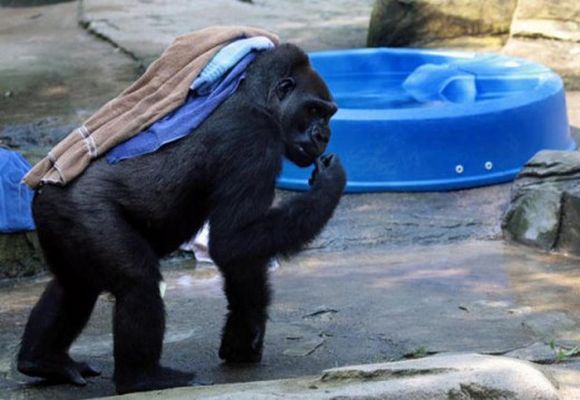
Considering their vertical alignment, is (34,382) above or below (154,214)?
below

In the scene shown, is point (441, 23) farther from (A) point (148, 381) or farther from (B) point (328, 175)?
(A) point (148, 381)

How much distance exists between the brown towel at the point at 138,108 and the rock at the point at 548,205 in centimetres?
256

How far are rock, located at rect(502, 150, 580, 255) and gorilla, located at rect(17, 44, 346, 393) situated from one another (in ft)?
7.66

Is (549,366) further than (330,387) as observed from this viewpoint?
Yes

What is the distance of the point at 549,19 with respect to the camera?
10445 millimetres

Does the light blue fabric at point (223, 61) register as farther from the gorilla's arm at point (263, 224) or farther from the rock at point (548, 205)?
the rock at point (548, 205)

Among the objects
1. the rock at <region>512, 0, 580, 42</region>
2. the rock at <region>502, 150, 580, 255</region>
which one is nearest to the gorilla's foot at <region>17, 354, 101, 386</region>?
the rock at <region>502, 150, 580, 255</region>

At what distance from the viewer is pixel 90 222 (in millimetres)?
4301

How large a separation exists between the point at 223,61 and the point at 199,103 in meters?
0.20

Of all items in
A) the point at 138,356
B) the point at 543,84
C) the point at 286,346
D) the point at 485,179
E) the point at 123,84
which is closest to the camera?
the point at 138,356

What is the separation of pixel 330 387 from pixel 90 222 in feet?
3.69

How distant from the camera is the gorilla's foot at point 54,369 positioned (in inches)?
181

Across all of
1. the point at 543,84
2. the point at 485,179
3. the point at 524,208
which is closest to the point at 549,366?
the point at 524,208

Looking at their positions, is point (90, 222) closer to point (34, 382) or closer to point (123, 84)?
point (34, 382)
